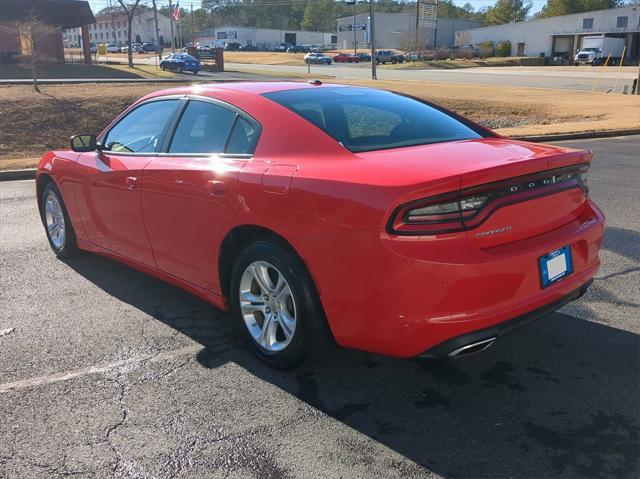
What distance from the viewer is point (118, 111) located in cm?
1923

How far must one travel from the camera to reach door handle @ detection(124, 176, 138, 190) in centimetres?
434

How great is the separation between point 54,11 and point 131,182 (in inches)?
1698

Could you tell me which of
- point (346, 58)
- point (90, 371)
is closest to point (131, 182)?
point (90, 371)

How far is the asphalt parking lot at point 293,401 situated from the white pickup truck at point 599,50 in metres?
73.6

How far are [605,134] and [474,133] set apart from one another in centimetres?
1339

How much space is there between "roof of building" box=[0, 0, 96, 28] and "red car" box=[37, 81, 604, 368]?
40729 mm

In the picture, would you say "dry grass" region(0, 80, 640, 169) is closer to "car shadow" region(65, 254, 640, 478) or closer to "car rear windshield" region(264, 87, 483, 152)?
"car rear windshield" region(264, 87, 483, 152)

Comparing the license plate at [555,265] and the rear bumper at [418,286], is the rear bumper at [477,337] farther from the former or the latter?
the license plate at [555,265]

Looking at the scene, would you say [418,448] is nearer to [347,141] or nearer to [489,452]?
[489,452]

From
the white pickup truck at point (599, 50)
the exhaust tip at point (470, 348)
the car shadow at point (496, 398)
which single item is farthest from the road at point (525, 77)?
the exhaust tip at point (470, 348)

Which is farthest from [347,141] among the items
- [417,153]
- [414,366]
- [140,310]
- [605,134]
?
[605,134]

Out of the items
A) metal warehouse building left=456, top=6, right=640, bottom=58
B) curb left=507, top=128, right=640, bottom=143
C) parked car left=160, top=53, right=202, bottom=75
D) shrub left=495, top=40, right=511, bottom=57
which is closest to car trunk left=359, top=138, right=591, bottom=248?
curb left=507, top=128, right=640, bottom=143

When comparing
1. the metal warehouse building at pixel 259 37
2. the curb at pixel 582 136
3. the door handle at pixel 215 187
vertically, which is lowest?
the curb at pixel 582 136

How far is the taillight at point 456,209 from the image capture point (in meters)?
2.83
